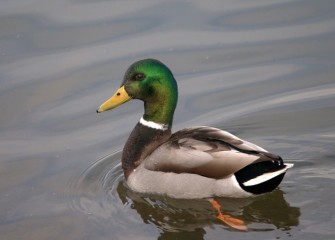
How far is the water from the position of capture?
704 centimetres

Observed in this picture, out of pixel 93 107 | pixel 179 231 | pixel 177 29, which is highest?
pixel 177 29

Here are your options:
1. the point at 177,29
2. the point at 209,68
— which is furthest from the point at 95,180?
the point at 177,29

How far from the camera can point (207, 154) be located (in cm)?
725

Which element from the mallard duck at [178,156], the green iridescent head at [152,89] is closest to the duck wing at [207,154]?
the mallard duck at [178,156]

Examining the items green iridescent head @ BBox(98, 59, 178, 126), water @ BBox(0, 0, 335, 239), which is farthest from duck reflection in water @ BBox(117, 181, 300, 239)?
green iridescent head @ BBox(98, 59, 178, 126)

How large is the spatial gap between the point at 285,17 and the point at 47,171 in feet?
13.7

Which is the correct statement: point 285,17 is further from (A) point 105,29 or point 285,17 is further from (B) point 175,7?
(A) point 105,29

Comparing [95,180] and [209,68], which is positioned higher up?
[209,68]

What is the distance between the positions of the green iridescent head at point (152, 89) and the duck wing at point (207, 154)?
46 centimetres

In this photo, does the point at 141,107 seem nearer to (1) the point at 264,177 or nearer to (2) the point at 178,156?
(2) the point at 178,156

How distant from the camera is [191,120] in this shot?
8828 millimetres

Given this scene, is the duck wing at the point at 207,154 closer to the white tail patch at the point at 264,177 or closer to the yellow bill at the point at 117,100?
the white tail patch at the point at 264,177

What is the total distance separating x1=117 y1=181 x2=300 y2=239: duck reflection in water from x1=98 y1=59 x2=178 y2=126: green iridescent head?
0.91 metres

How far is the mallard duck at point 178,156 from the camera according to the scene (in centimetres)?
709
